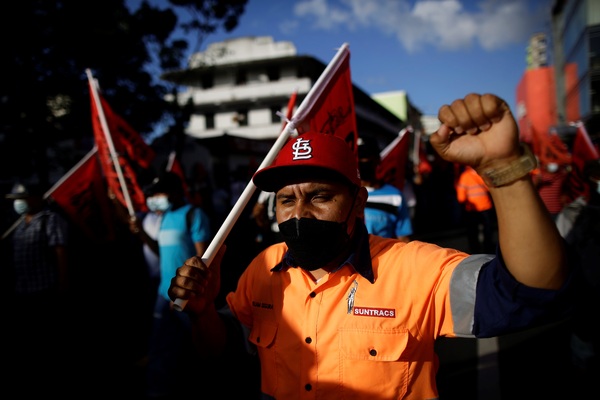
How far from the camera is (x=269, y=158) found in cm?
195

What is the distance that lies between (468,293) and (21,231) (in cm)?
428

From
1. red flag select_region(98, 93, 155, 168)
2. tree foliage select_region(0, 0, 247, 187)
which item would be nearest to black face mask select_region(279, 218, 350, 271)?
red flag select_region(98, 93, 155, 168)

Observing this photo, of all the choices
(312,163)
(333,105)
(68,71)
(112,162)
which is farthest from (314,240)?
(68,71)

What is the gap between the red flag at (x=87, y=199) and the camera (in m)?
4.82

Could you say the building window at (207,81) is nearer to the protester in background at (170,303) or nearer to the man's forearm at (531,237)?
the protester in background at (170,303)

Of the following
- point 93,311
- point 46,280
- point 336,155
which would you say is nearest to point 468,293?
point 336,155

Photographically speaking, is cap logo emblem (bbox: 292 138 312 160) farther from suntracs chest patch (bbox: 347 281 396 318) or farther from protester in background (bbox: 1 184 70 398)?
protester in background (bbox: 1 184 70 398)

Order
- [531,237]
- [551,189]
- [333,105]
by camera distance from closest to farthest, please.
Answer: [531,237] → [333,105] → [551,189]

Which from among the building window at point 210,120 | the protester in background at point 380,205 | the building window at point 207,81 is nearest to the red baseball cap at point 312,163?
the protester in background at point 380,205

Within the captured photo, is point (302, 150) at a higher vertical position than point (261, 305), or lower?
higher

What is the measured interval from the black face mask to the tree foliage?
1088cm

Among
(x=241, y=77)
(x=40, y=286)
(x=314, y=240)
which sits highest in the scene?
(x=241, y=77)

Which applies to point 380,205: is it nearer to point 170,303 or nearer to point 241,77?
point 170,303

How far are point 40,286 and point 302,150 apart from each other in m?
3.58
